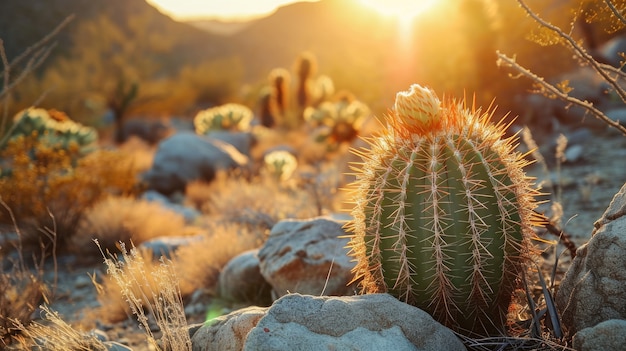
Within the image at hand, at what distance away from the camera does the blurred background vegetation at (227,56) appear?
13.0 metres

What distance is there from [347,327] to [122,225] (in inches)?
207

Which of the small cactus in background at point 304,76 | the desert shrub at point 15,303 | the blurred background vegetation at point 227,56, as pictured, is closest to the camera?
the desert shrub at point 15,303

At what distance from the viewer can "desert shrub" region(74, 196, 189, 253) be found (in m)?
7.12

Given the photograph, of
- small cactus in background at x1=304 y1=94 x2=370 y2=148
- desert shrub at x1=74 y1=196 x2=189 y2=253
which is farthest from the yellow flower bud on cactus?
small cactus in background at x1=304 y1=94 x2=370 y2=148

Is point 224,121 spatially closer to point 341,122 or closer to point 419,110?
point 341,122

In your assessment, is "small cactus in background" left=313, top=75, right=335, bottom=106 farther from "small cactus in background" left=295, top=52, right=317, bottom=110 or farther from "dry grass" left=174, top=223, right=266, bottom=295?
"dry grass" left=174, top=223, right=266, bottom=295

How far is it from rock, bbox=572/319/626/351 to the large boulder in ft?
1.76

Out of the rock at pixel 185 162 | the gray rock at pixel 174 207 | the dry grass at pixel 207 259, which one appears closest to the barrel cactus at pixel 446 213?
the dry grass at pixel 207 259

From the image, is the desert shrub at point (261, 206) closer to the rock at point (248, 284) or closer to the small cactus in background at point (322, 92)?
the rock at point (248, 284)

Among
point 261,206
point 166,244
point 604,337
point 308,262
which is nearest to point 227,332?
point 308,262

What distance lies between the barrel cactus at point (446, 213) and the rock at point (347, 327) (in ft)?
0.75

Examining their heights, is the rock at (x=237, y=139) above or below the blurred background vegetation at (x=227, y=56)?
below

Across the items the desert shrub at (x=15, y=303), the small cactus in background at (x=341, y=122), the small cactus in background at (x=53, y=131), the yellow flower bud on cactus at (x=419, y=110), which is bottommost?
the desert shrub at (x=15, y=303)

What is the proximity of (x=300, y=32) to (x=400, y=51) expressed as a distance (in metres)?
49.4
